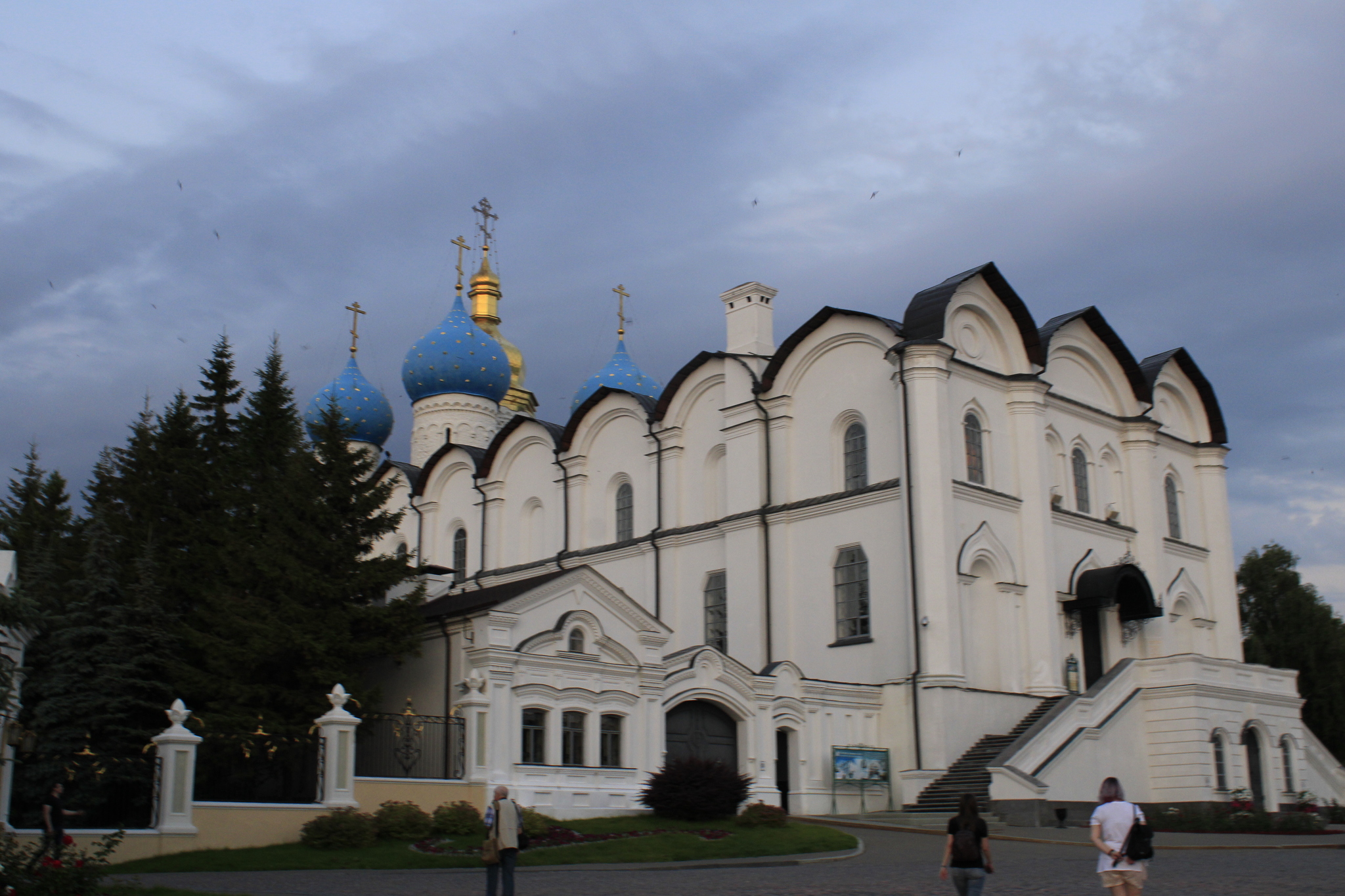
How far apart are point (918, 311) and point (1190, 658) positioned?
344 inches

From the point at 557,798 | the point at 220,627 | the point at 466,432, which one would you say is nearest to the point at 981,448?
the point at 557,798

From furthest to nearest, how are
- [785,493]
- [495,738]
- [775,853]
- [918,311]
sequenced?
[785,493] < [918,311] < [495,738] < [775,853]

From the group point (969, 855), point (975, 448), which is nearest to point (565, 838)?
point (969, 855)

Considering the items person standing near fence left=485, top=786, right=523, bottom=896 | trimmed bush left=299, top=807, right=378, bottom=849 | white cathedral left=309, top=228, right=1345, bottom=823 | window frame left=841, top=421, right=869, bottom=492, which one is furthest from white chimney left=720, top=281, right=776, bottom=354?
person standing near fence left=485, top=786, right=523, bottom=896

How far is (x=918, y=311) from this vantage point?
27094 mm

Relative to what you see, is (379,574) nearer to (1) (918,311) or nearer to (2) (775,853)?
(2) (775,853)

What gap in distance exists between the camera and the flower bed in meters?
17.1

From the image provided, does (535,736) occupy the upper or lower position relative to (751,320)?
lower

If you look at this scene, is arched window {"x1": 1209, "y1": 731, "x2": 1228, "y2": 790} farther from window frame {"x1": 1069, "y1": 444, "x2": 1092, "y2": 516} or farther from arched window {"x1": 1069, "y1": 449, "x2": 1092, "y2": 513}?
arched window {"x1": 1069, "y1": 449, "x2": 1092, "y2": 513}

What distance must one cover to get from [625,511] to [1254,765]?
15.7 metres

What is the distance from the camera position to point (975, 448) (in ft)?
90.4

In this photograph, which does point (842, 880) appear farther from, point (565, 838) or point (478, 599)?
point (478, 599)

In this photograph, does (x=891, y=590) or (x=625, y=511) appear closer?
(x=891, y=590)

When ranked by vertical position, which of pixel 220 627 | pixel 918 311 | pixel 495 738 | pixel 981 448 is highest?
pixel 918 311
